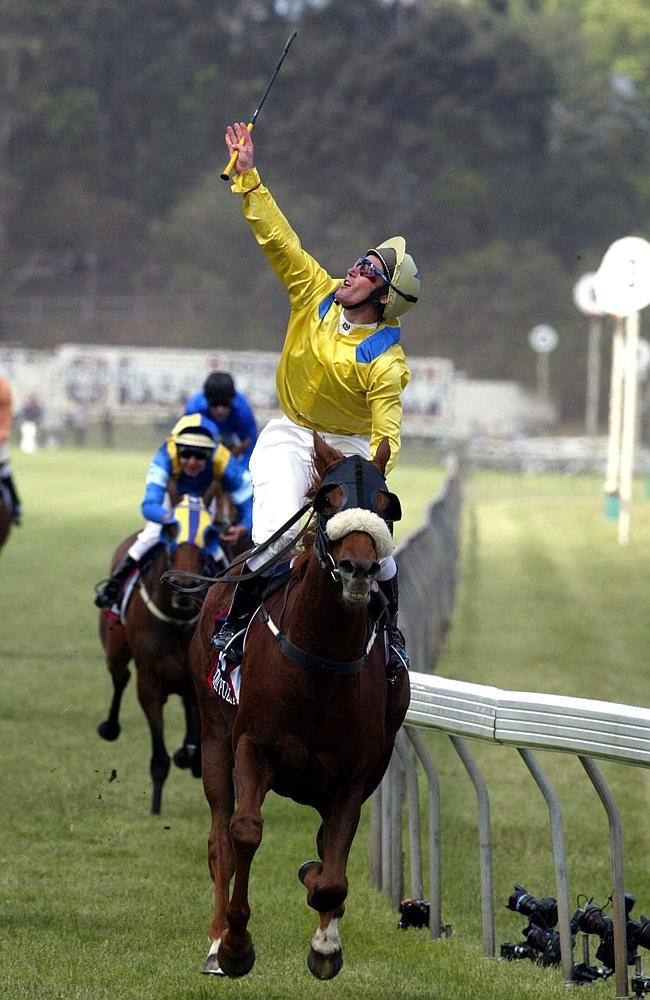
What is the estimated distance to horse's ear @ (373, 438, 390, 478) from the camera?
17.5 ft

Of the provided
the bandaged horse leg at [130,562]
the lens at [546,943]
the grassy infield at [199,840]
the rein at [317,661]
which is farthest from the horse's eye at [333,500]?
the bandaged horse leg at [130,562]

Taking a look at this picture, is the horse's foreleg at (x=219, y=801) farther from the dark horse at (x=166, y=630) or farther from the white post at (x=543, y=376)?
the white post at (x=543, y=376)

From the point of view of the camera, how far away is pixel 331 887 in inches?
207

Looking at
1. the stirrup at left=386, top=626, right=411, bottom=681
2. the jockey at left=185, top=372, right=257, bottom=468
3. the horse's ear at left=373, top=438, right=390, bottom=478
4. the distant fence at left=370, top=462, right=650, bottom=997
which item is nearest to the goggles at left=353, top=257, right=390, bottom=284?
the horse's ear at left=373, top=438, right=390, bottom=478

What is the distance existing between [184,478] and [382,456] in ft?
13.5

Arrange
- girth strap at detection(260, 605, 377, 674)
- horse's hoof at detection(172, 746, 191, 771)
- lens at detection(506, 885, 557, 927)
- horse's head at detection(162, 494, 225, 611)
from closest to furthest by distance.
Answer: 1. girth strap at detection(260, 605, 377, 674)
2. lens at detection(506, 885, 557, 927)
3. horse's head at detection(162, 494, 225, 611)
4. horse's hoof at detection(172, 746, 191, 771)

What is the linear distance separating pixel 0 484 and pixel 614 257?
906 centimetres

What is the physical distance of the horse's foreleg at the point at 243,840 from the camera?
5.30m

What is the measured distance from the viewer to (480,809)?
20.2 feet

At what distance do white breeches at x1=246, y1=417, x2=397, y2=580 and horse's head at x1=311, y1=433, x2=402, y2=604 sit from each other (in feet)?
2.80

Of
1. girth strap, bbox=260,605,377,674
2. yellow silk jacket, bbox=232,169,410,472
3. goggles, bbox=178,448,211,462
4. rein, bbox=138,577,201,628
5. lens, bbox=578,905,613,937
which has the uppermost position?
yellow silk jacket, bbox=232,169,410,472

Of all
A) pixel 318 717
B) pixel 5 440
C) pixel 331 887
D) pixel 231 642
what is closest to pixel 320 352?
pixel 231 642

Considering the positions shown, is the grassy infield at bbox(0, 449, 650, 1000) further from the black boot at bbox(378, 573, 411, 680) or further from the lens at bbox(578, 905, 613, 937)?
the black boot at bbox(378, 573, 411, 680)

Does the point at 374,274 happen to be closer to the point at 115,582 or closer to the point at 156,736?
the point at 156,736
